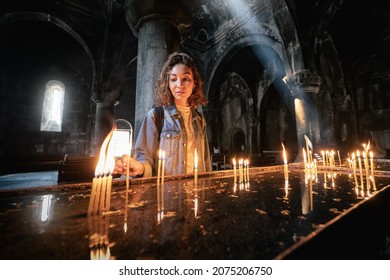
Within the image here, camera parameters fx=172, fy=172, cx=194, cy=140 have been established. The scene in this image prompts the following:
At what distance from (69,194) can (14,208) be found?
0.95ft

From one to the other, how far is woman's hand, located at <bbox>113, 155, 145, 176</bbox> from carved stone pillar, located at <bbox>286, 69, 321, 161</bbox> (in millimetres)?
5834

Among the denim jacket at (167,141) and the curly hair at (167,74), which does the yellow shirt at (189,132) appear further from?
the curly hair at (167,74)

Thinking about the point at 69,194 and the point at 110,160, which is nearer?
the point at 110,160

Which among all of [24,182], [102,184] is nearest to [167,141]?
[102,184]

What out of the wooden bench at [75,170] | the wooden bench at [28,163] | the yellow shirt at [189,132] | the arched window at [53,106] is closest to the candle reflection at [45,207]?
the yellow shirt at [189,132]

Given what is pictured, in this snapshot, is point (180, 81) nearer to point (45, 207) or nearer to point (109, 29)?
point (45, 207)

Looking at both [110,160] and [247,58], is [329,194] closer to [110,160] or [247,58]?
[110,160]

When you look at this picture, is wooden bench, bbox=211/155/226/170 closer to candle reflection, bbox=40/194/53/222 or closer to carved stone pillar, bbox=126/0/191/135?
carved stone pillar, bbox=126/0/191/135

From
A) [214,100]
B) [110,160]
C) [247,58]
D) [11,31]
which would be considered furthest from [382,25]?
[11,31]

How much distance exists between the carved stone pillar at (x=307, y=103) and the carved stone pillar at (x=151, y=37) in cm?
455

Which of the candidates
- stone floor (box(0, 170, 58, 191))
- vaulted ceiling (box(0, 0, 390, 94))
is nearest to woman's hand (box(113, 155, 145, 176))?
stone floor (box(0, 170, 58, 191))

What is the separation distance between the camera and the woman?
77.9 inches

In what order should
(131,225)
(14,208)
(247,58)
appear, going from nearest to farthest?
(131,225)
(14,208)
(247,58)

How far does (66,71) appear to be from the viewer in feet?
37.3
